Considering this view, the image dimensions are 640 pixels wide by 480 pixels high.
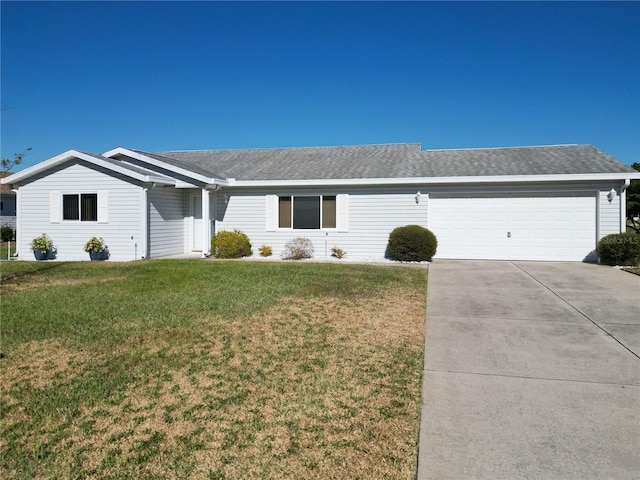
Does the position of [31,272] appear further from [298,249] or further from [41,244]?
[298,249]

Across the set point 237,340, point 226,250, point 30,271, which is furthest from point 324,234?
point 237,340

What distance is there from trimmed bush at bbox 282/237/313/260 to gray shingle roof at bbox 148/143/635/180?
214 centimetres

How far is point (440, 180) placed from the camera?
14562 millimetres

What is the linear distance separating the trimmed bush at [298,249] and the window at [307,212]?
50 cm

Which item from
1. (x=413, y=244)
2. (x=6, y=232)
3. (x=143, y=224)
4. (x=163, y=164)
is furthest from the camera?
(x=6, y=232)

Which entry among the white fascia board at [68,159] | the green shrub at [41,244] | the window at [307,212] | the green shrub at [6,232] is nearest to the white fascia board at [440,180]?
the window at [307,212]

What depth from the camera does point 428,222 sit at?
1507 cm

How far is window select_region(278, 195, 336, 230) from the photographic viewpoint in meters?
15.8

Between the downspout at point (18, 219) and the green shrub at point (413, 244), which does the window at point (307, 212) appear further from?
the downspout at point (18, 219)

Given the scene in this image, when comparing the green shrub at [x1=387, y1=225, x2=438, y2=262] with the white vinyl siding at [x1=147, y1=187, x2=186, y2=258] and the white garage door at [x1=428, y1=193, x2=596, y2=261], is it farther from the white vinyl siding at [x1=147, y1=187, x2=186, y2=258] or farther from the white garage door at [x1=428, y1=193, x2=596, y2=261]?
the white vinyl siding at [x1=147, y1=187, x2=186, y2=258]

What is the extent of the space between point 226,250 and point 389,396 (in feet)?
39.1

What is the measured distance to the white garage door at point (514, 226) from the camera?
46.9 feet

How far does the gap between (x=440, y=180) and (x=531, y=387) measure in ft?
35.5

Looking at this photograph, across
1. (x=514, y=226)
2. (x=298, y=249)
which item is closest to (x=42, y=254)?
(x=298, y=249)
